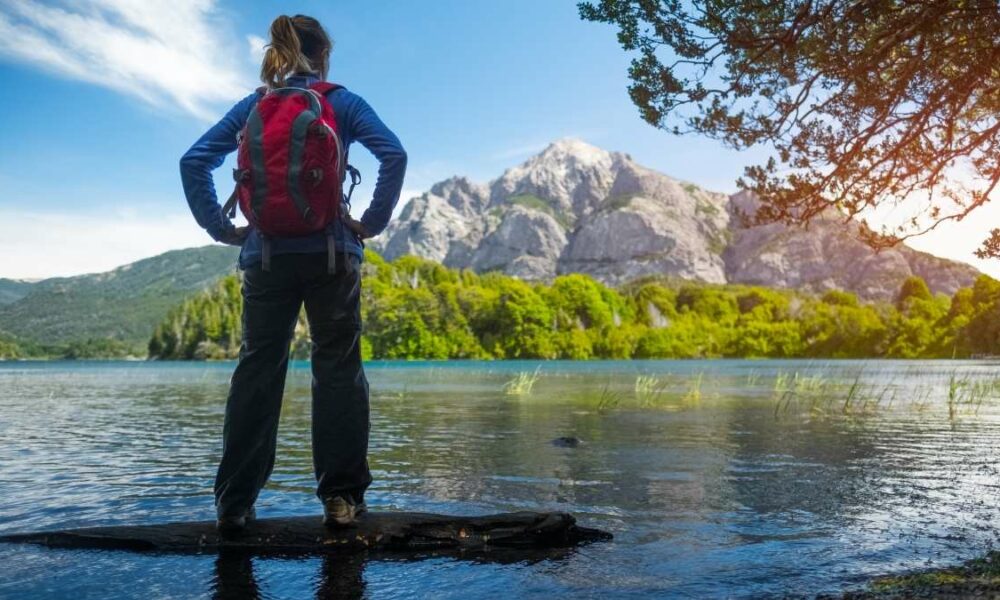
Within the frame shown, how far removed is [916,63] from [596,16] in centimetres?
349

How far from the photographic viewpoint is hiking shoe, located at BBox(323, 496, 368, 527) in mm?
4520

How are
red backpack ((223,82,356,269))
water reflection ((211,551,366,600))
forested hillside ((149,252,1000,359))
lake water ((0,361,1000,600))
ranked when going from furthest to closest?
forested hillside ((149,252,1000,359))
red backpack ((223,82,356,269))
lake water ((0,361,1000,600))
water reflection ((211,551,366,600))

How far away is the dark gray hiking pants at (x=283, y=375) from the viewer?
14.7 feet

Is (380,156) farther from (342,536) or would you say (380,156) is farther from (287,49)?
(342,536)

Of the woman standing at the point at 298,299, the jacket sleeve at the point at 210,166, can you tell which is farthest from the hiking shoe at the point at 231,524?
the jacket sleeve at the point at 210,166

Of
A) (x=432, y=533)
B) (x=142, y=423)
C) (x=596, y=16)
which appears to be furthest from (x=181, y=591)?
(x=142, y=423)

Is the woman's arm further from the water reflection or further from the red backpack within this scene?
the water reflection

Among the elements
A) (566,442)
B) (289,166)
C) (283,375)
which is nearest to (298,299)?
(283,375)

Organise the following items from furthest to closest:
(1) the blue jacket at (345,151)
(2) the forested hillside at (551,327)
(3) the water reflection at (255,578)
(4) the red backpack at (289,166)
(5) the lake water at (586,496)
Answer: (2) the forested hillside at (551,327)
(1) the blue jacket at (345,151)
(4) the red backpack at (289,166)
(5) the lake water at (586,496)
(3) the water reflection at (255,578)

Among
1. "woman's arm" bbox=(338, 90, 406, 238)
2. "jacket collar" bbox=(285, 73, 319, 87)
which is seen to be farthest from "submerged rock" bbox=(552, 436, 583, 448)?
"jacket collar" bbox=(285, 73, 319, 87)

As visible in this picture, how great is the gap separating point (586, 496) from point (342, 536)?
2.90 m

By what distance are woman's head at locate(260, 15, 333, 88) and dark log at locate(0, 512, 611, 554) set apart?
8.99ft

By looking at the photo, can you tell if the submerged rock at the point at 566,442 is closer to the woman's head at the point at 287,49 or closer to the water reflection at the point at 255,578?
the water reflection at the point at 255,578

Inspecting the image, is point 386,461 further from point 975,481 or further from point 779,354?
point 779,354
